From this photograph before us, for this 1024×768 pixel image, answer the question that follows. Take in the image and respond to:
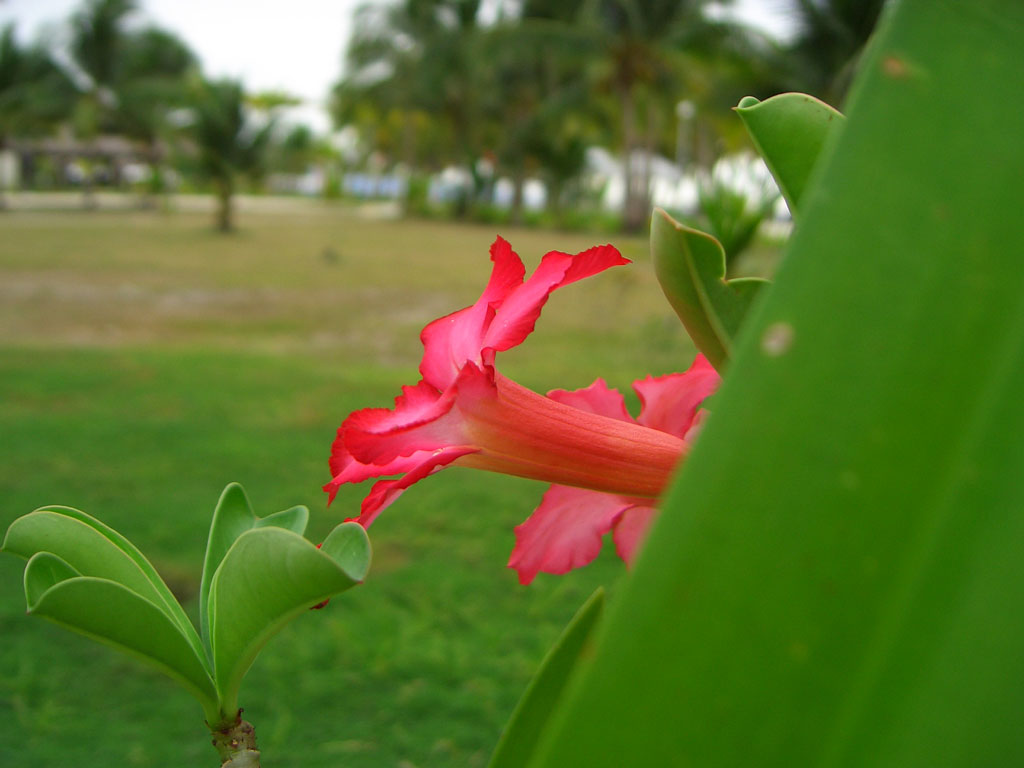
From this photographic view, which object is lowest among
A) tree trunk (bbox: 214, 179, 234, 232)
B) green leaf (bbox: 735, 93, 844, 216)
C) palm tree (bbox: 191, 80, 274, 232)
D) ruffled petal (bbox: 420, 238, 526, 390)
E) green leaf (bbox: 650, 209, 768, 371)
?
tree trunk (bbox: 214, 179, 234, 232)

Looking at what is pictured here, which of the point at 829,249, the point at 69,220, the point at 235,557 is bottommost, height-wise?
the point at 69,220

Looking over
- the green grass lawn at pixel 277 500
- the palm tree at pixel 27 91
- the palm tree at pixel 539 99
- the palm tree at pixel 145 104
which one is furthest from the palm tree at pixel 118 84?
the green grass lawn at pixel 277 500

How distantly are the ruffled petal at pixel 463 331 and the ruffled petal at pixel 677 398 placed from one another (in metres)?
0.08

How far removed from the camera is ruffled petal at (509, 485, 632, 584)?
0.33 metres

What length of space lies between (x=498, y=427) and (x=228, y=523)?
12 cm

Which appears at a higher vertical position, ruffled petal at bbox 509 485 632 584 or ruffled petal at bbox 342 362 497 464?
ruffled petal at bbox 342 362 497 464

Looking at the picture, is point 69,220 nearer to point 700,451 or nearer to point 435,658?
point 435,658

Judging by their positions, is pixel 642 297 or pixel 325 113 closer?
pixel 642 297

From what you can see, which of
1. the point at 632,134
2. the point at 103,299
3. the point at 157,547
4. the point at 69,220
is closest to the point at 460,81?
the point at 632,134

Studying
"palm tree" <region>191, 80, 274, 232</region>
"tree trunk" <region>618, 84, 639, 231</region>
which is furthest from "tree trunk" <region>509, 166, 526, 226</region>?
"palm tree" <region>191, 80, 274, 232</region>

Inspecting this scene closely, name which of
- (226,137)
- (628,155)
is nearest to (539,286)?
(226,137)

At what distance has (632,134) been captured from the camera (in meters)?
13.4

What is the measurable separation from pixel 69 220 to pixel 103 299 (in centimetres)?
762

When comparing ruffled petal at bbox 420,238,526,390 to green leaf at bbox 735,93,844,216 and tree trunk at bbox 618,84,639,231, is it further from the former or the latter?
tree trunk at bbox 618,84,639,231
